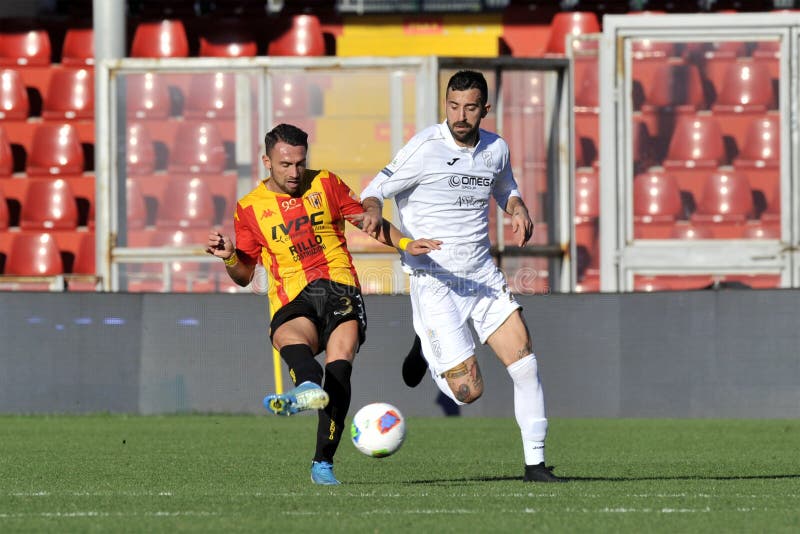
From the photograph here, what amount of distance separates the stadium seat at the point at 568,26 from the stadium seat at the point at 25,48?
6.59 meters

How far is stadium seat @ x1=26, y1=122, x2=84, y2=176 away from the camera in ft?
63.1

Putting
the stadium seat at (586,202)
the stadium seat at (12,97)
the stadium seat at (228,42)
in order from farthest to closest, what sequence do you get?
the stadium seat at (228,42)
the stadium seat at (12,97)
the stadium seat at (586,202)

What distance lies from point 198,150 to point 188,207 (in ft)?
2.39

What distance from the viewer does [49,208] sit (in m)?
18.9

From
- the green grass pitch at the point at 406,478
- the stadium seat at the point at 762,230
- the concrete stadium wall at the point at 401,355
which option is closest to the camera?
the green grass pitch at the point at 406,478

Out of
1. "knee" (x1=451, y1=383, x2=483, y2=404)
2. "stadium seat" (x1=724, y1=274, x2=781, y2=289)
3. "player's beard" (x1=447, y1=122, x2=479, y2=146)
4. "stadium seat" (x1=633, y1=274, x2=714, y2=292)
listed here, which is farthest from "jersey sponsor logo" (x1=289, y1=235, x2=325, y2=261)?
"stadium seat" (x1=724, y1=274, x2=781, y2=289)

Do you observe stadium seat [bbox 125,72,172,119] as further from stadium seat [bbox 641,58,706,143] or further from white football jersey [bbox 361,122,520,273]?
white football jersey [bbox 361,122,520,273]

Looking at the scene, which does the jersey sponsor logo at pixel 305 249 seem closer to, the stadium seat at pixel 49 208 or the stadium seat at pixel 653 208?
the stadium seat at pixel 653 208

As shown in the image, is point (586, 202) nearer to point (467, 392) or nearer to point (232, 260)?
point (467, 392)

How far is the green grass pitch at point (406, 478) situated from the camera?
6246 millimetres

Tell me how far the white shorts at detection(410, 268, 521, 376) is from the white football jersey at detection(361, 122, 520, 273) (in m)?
0.07

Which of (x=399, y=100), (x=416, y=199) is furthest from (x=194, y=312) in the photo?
(x=416, y=199)

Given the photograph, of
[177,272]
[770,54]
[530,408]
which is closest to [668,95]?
[770,54]

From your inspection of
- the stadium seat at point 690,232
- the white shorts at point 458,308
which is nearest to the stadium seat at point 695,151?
the stadium seat at point 690,232
